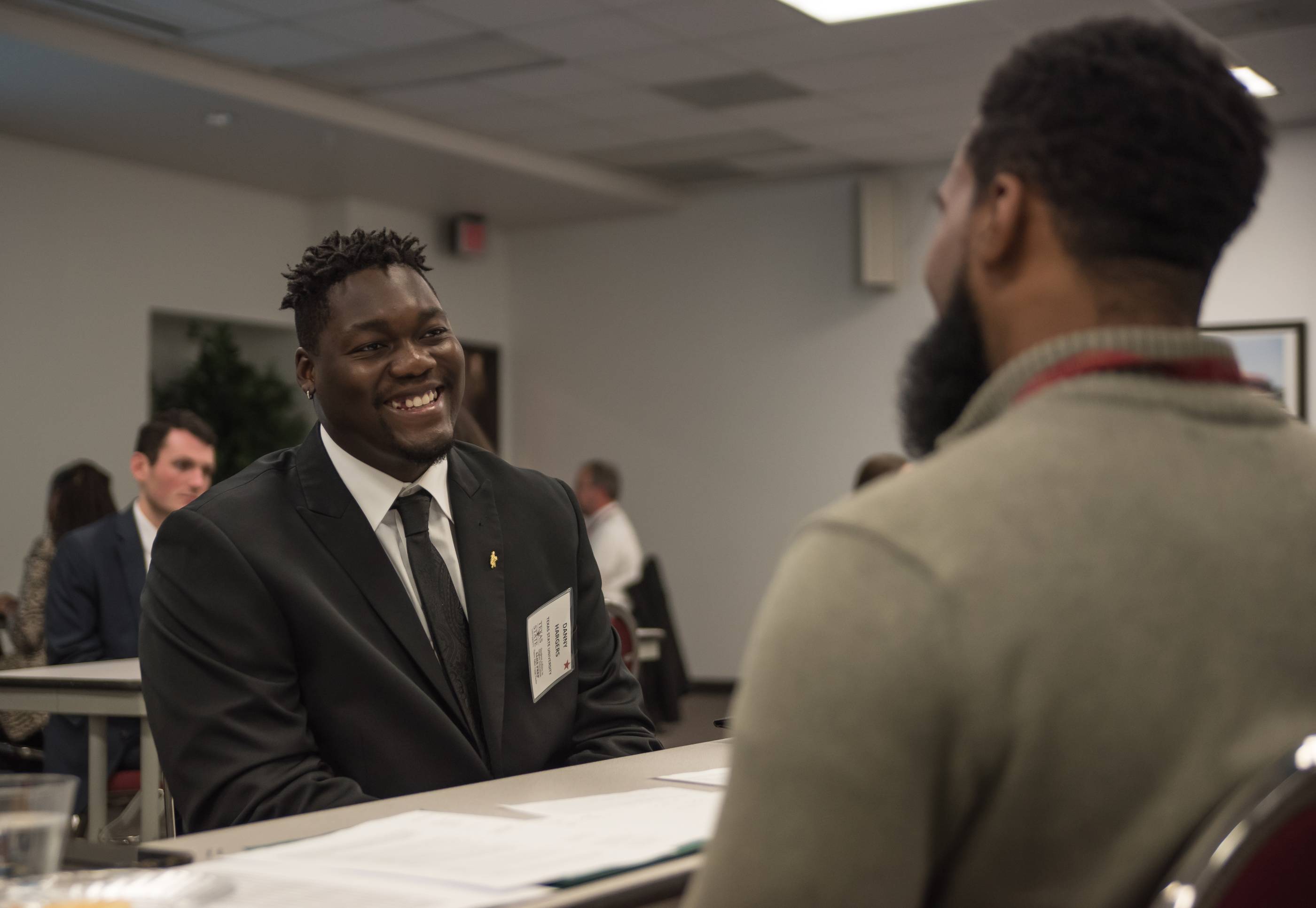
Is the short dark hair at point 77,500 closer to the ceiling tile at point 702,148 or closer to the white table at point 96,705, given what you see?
the white table at point 96,705

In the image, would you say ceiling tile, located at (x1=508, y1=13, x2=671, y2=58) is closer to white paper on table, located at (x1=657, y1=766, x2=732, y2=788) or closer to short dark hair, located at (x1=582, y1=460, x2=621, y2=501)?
short dark hair, located at (x1=582, y1=460, x2=621, y2=501)

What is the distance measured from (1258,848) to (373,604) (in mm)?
1202

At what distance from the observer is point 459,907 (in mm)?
902

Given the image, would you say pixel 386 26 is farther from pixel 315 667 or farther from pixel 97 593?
pixel 315 667

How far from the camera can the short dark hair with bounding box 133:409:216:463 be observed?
13.8 feet

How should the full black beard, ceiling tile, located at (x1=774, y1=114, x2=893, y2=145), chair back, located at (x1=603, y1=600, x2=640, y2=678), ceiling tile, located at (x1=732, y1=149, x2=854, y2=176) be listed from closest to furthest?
the full black beard → chair back, located at (x1=603, y1=600, x2=640, y2=678) → ceiling tile, located at (x1=774, y1=114, x2=893, y2=145) → ceiling tile, located at (x1=732, y1=149, x2=854, y2=176)

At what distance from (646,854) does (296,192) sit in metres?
7.91

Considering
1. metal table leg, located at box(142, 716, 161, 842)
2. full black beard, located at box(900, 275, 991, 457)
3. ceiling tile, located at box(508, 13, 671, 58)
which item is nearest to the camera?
full black beard, located at box(900, 275, 991, 457)

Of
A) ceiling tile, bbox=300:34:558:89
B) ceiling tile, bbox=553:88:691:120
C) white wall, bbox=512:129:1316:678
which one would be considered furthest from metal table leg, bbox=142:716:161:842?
white wall, bbox=512:129:1316:678

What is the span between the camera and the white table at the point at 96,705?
3148 mm

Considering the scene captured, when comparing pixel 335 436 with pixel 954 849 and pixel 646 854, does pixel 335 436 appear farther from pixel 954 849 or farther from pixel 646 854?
pixel 954 849

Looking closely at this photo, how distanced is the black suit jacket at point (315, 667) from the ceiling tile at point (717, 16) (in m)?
4.18

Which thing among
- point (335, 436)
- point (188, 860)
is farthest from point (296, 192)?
point (188, 860)

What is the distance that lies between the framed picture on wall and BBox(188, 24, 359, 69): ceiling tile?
16.0 feet
